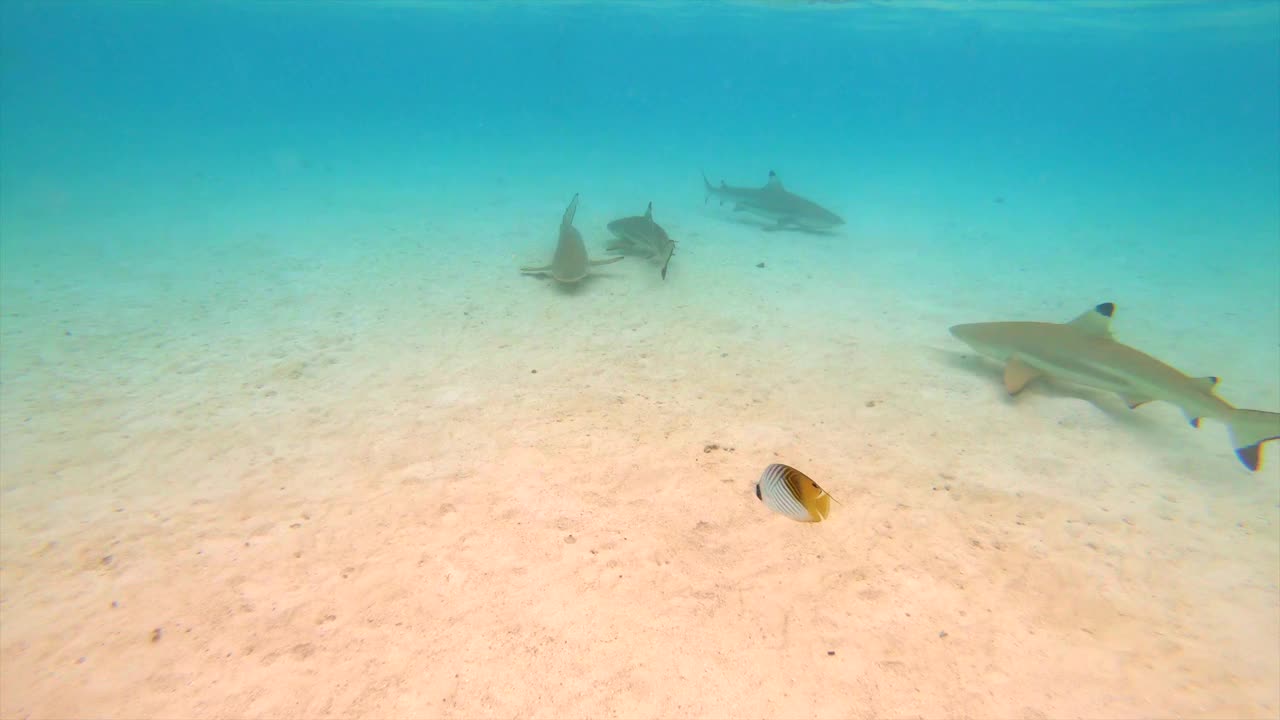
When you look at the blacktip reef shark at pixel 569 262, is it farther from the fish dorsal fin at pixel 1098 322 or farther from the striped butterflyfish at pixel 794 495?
the striped butterflyfish at pixel 794 495

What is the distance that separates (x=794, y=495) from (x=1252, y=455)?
4895 millimetres

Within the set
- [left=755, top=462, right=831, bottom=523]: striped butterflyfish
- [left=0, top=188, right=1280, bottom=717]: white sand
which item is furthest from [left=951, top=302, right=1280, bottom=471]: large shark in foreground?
[left=755, top=462, right=831, bottom=523]: striped butterflyfish

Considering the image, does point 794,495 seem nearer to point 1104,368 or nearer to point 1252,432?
point 1252,432

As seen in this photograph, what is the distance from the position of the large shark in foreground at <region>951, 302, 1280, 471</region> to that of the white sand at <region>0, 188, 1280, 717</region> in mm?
405

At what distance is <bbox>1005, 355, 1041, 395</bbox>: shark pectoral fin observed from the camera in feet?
20.5

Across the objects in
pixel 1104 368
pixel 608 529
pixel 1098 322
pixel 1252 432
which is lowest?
pixel 608 529

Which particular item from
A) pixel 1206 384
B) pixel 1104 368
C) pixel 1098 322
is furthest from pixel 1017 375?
pixel 1206 384

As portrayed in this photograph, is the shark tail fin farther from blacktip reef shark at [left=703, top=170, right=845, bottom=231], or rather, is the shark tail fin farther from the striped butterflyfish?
blacktip reef shark at [left=703, top=170, right=845, bottom=231]

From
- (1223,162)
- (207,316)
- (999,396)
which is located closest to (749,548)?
(999,396)

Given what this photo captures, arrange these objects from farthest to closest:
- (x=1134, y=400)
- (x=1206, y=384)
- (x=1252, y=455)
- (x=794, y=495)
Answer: (x=1134, y=400) < (x=1206, y=384) < (x=1252, y=455) < (x=794, y=495)

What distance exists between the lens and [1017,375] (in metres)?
6.35

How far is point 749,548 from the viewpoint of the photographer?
4098 mm

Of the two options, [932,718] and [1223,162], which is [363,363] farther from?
[1223,162]

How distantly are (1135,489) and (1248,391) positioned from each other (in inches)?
157
